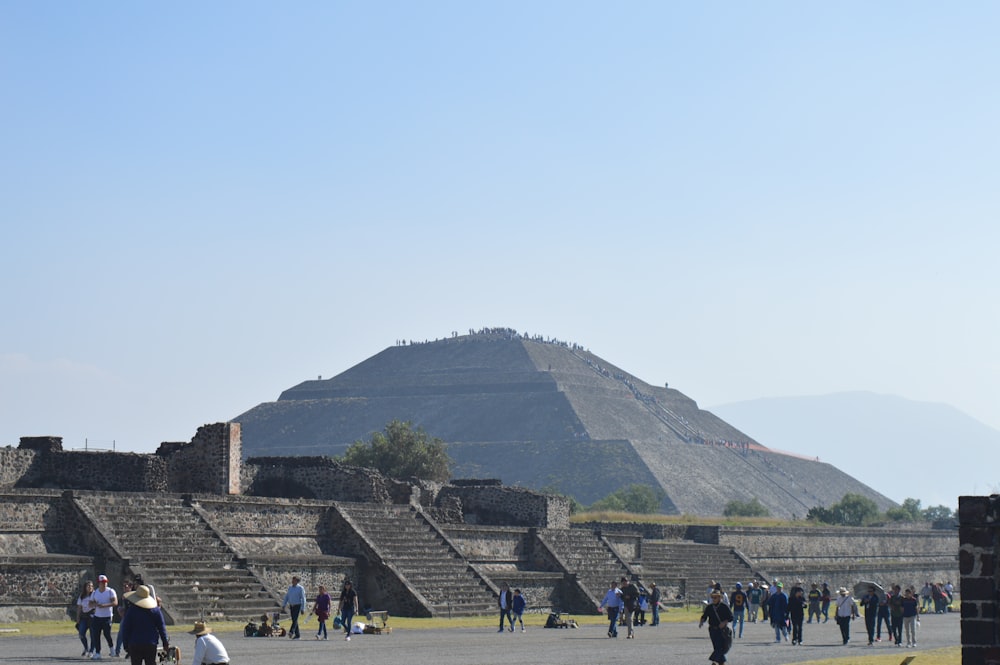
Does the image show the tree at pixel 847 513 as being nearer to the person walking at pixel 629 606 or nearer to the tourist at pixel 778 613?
the tourist at pixel 778 613

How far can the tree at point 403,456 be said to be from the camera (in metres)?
83.5

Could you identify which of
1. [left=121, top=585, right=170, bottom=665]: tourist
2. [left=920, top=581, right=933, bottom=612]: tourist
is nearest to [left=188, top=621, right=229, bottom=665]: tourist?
[left=121, top=585, right=170, bottom=665]: tourist

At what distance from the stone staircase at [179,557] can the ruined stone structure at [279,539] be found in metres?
0.05

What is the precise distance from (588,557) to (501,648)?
22734 millimetres

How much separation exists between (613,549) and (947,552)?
39.0 metres

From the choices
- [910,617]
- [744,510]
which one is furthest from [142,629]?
[744,510]

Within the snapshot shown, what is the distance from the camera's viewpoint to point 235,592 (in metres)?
35.3

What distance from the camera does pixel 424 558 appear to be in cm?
4316

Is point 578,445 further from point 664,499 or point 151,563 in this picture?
point 151,563

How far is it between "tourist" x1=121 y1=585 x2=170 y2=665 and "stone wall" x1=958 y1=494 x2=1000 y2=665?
28.7 feet

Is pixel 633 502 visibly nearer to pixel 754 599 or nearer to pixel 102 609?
pixel 754 599

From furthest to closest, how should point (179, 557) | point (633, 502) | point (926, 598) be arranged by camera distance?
point (633, 502), point (926, 598), point (179, 557)

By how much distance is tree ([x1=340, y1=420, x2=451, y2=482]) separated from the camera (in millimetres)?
83500

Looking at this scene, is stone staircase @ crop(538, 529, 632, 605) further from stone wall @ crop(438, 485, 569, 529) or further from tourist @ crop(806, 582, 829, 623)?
tourist @ crop(806, 582, 829, 623)
